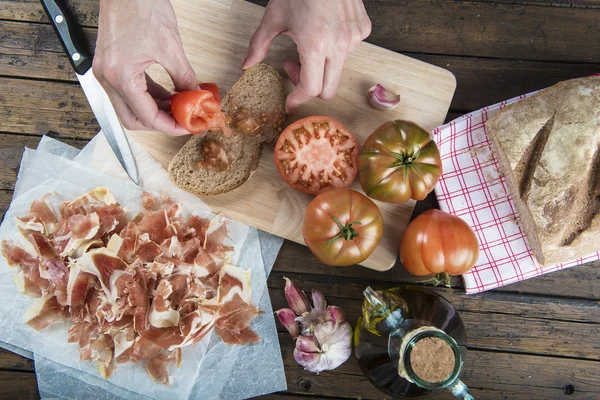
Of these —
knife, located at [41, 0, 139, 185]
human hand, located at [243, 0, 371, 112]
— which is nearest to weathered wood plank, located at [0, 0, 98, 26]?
knife, located at [41, 0, 139, 185]

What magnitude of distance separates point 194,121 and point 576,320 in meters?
2.07

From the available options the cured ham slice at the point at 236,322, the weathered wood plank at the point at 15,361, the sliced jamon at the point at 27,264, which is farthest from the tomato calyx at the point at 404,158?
the weathered wood plank at the point at 15,361

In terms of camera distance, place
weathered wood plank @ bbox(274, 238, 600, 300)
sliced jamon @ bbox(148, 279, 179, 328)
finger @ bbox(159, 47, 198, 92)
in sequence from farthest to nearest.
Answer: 1. weathered wood plank @ bbox(274, 238, 600, 300)
2. sliced jamon @ bbox(148, 279, 179, 328)
3. finger @ bbox(159, 47, 198, 92)

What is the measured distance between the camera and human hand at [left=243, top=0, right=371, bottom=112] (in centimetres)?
193

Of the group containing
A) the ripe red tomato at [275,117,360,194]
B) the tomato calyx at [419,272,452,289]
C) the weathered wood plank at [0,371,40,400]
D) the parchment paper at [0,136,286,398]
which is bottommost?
the weathered wood plank at [0,371,40,400]

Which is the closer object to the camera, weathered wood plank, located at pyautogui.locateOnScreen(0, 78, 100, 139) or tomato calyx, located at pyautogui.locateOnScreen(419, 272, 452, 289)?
tomato calyx, located at pyautogui.locateOnScreen(419, 272, 452, 289)

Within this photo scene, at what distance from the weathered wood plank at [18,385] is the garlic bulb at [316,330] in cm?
128

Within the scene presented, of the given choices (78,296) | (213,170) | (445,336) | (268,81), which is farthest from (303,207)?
(78,296)

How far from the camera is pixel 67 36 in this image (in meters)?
2.37

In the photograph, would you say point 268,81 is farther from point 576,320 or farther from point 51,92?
point 576,320

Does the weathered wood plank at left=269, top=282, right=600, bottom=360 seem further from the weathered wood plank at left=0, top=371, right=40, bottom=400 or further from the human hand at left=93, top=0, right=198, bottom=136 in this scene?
the weathered wood plank at left=0, top=371, right=40, bottom=400

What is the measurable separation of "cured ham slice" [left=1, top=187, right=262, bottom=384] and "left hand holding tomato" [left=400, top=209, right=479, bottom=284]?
2.58 feet

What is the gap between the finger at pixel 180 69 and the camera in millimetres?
1907

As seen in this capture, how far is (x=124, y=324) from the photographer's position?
91.3 inches
